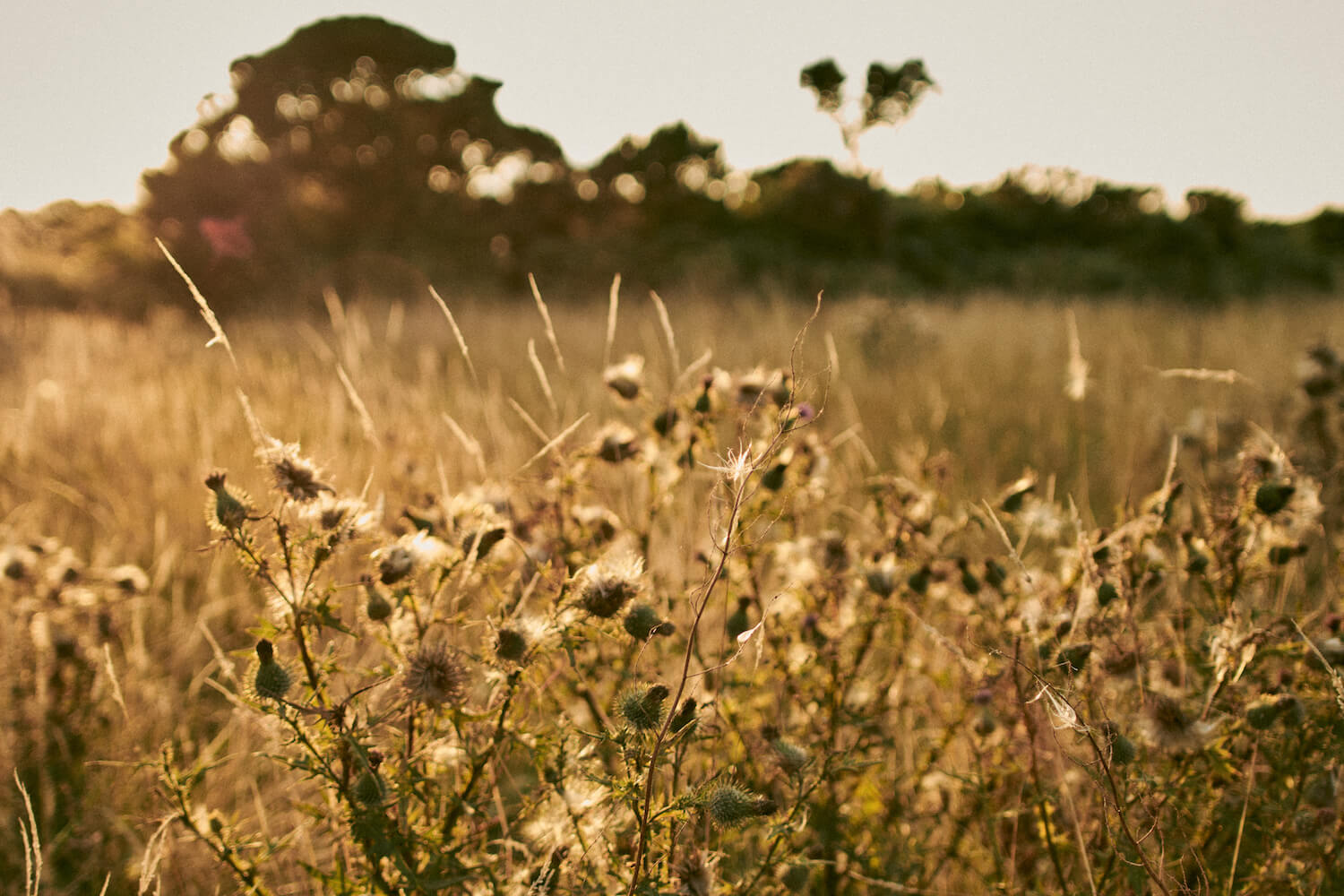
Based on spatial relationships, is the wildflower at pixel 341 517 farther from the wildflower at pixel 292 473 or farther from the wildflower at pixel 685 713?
the wildflower at pixel 685 713

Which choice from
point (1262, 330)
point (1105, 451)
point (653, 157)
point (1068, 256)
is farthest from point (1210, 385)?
point (653, 157)

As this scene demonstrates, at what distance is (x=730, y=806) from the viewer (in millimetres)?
783

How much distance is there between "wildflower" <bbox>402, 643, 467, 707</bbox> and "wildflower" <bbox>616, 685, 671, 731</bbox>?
19cm

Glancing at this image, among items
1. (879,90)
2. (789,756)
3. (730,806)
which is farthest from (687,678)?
(879,90)

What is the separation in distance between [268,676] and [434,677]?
0.19 m

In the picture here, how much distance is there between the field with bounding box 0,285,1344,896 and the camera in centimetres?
88

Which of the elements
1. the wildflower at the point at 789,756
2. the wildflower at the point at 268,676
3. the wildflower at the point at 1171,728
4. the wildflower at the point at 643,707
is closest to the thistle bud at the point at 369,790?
the wildflower at the point at 268,676

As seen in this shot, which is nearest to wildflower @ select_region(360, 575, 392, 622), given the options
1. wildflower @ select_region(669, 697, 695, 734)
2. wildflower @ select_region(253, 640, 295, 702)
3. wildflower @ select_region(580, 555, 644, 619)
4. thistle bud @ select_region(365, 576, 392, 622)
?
thistle bud @ select_region(365, 576, 392, 622)

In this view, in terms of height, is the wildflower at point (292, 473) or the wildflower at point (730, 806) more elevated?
the wildflower at point (292, 473)

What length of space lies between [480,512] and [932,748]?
3.21 ft

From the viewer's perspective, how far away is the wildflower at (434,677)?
833mm

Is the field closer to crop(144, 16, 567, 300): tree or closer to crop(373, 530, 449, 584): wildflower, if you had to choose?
crop(373, 530, 449, 584): wildflower

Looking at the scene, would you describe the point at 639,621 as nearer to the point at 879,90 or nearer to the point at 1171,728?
the point at 1171,728

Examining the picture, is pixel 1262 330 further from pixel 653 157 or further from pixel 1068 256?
pixel 653 157
